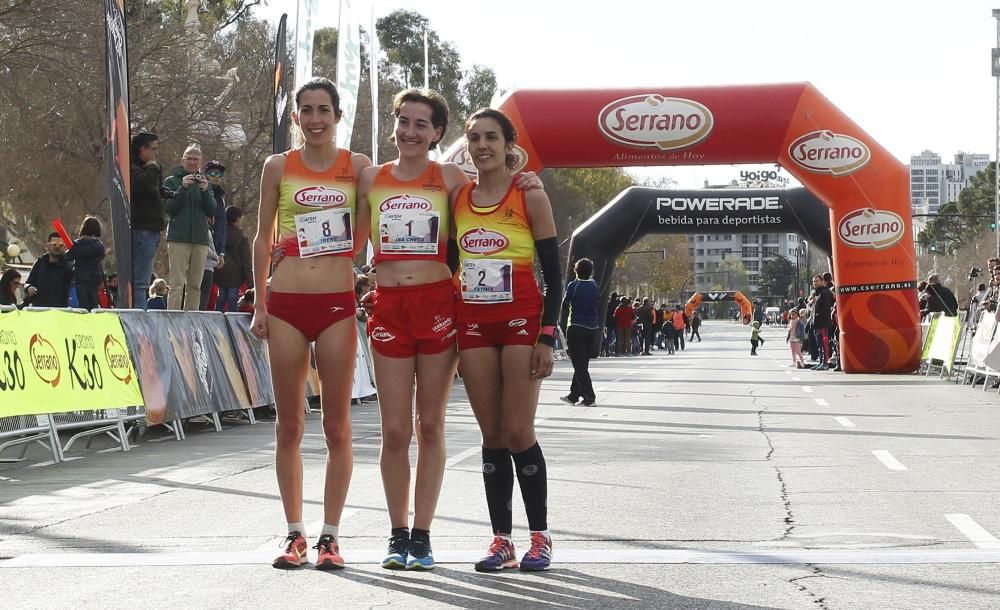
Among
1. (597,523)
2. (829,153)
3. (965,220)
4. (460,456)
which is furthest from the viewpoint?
(965,220)

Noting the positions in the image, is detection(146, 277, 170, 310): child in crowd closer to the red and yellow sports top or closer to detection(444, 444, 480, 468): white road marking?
detection(444, 444, 480, 468): white road marking

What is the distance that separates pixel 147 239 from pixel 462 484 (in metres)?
7.30

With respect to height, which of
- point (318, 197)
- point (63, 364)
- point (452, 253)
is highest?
point (318, 197)


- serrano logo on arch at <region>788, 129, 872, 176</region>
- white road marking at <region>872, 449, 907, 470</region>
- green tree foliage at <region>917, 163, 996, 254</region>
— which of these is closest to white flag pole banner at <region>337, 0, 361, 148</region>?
serrano logo on arch at <region>788, 129, 872, 176</region>

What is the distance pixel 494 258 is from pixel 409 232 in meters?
0.37

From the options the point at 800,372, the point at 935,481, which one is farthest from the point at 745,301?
the point at 935,481

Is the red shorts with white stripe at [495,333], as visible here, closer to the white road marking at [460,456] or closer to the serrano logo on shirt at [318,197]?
the serrano logo on shirt at [318,197]

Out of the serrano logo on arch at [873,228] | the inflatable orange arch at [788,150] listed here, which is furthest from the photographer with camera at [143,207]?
the serrano logo on arch at [873,228]

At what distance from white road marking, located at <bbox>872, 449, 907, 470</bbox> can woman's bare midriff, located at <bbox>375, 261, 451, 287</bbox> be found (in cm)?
541

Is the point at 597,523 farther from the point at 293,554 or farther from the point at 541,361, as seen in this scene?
the point at 293,554

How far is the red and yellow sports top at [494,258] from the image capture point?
6.15 meters

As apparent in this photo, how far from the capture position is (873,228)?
26.7 m

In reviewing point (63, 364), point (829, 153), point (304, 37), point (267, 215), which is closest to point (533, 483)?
point (267, 215)

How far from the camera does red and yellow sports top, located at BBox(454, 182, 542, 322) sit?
6.15 metres
